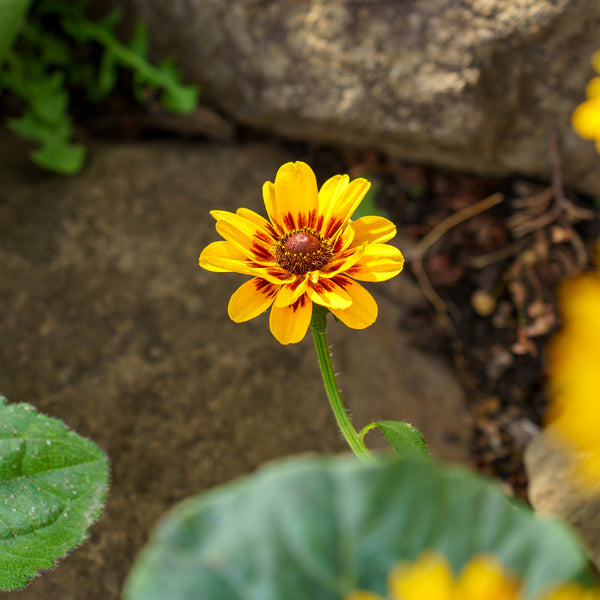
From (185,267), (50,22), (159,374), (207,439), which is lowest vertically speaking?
(207,439)

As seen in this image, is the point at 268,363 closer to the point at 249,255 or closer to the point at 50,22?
the point at 249,255

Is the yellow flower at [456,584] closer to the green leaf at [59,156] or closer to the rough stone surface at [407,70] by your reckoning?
the rough stone surface at [407,70]

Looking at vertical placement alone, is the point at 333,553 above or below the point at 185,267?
below

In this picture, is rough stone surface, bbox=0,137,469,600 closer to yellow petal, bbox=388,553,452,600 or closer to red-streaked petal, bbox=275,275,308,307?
red-streaked petal, bbox=275,275,308,307

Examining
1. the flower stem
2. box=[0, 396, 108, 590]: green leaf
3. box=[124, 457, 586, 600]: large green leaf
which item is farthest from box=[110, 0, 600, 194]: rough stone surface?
box=[124, 457, 586, 600]: large green leaf

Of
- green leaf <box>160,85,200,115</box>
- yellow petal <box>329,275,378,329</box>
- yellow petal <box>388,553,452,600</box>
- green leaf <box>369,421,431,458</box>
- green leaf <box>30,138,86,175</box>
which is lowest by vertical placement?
yellow petal <box>388,553,452,600</box>

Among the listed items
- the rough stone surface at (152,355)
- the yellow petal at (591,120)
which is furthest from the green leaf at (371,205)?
the yellow petal at (591,120)

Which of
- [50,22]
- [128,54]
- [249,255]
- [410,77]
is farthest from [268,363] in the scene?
[50,22]
